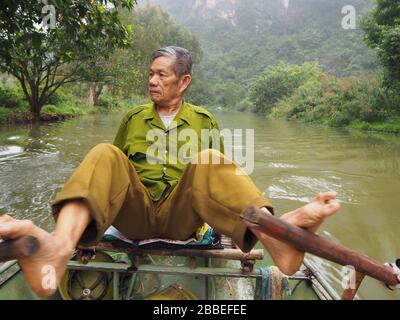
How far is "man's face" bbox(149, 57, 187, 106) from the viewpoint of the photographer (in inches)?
85.0

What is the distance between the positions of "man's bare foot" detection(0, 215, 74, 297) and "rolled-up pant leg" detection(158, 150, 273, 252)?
65cm

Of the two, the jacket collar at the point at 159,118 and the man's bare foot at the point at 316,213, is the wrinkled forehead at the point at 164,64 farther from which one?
the man's bare foot at the point at 316,213

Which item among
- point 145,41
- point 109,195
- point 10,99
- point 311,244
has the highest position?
point 145,41

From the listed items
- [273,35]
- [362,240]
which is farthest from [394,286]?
[273,35]

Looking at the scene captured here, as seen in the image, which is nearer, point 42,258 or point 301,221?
point 42,258

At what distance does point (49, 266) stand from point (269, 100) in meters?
38.7

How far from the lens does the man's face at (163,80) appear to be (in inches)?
85.0

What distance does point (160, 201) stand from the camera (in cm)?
201

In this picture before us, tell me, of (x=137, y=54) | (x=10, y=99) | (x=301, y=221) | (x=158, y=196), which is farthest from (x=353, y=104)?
(x=301, y=221)

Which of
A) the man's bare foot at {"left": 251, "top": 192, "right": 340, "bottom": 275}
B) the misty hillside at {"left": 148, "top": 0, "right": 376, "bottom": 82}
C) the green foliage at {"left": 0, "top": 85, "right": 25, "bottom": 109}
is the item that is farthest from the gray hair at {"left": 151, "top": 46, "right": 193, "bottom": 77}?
the misty hillside at {"left": 148, "top": 0, "right": 376, "bottom": 82}

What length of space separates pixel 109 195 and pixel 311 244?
859mm

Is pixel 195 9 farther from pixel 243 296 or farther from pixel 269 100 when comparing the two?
pixel 243 296

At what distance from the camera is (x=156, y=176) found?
2.06m

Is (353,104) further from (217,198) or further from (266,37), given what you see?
(266,37)
